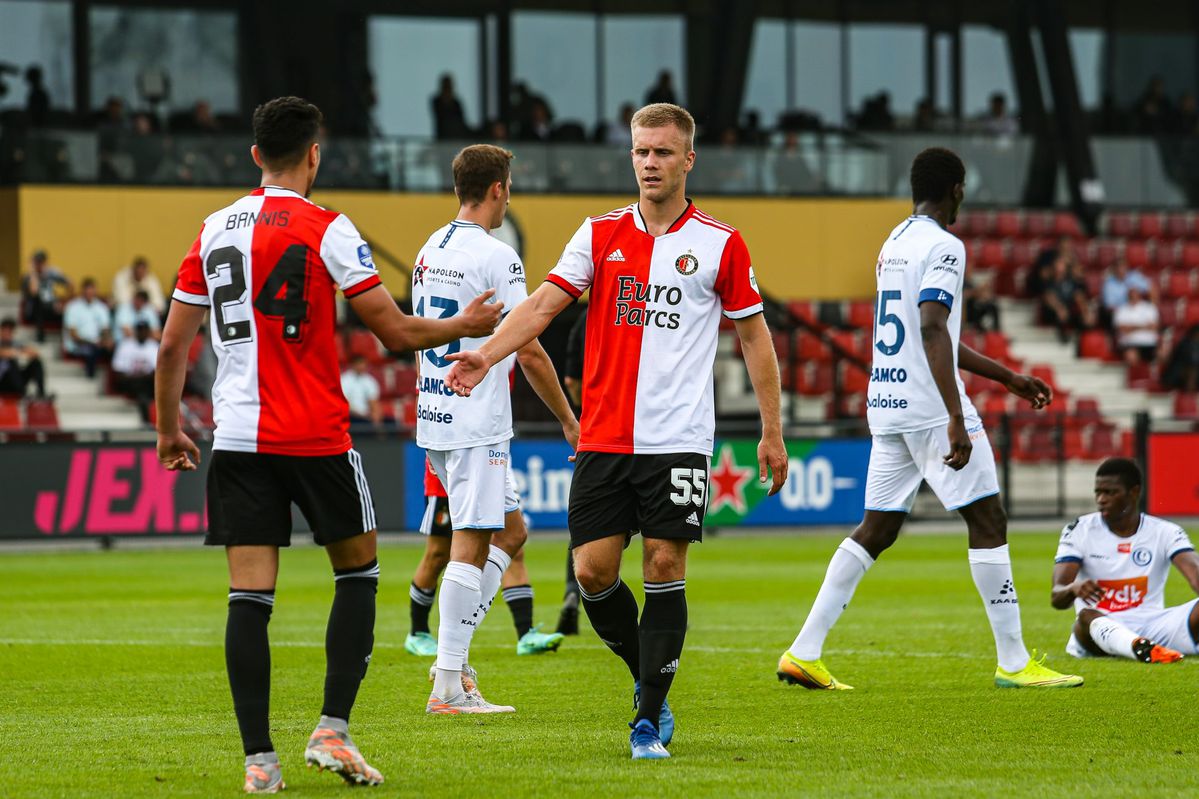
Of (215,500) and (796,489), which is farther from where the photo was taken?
(796,489)

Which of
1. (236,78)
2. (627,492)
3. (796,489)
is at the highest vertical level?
(236,78)

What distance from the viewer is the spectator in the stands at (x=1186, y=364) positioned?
95.5 feet

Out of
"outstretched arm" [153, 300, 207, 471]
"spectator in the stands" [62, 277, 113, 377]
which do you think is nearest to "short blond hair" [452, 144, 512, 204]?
"outstretched arm" [153, 300, 207, 471]

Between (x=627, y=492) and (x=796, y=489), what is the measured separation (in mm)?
15949

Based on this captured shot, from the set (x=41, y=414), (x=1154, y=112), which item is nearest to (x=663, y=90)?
(x=1154, y=112)

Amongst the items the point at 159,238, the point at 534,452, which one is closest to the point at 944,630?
the point at 534,452

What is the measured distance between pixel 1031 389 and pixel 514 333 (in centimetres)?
292

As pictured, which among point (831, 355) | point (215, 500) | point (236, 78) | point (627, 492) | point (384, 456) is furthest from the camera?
point (236, 78)

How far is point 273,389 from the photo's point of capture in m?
5.95

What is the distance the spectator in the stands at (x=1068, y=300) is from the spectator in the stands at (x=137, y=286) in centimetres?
1473

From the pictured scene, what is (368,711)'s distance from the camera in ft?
25.8

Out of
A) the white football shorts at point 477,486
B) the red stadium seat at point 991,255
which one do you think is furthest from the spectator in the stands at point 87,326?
the white football shorts at point 477,486

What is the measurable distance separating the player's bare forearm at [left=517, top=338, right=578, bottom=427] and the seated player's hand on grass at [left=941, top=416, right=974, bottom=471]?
5.43 ft

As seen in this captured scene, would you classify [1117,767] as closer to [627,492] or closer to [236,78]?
[627,492]
